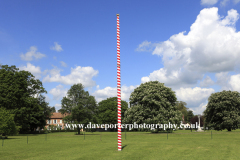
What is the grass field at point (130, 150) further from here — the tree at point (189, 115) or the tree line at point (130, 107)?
the tree at point (189, 115)

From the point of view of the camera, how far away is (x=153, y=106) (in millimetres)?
57812

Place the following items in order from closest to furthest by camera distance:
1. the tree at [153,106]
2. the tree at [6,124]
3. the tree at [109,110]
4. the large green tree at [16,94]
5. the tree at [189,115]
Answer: the tree at [6,124]
the tree at [153,106]
the large green tree at [16,94]
the tree at [109,110]
the tree at [189,115]

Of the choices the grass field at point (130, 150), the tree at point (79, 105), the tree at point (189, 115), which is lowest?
the tree at point (189, 115)

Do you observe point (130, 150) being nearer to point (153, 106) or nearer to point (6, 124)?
point (6, 124)

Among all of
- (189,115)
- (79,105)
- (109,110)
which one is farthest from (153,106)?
(189,115)

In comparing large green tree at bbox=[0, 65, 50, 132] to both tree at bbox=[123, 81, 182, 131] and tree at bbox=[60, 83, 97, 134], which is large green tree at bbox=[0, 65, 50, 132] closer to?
tree at bbox=[60, 83, 97, 134]

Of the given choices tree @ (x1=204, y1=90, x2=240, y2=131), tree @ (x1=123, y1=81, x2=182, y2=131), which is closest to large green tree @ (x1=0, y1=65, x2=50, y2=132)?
tree @ (x1=123, y1=81, x2=182, y2=131)

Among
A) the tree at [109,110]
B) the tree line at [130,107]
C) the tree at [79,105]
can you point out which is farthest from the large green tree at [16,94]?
the tree at [109,110]

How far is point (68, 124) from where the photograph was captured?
67.9 metres

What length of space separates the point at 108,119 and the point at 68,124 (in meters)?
36.7

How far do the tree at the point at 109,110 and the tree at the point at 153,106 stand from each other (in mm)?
43136

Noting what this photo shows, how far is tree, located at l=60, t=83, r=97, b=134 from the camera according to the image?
67938 millimetres

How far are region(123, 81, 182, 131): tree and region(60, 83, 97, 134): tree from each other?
45.6 feet

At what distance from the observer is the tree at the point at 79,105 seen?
67.9m
